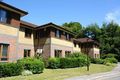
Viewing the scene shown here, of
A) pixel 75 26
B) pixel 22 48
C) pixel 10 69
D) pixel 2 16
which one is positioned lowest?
pixel 10 69

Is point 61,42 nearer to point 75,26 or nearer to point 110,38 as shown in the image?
point 110,38

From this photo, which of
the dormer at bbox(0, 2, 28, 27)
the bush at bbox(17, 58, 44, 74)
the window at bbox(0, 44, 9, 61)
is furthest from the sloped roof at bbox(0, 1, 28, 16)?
the bush at bbox(17, 58, 44, 74)

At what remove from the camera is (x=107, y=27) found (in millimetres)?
77062

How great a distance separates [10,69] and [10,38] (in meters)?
4.79

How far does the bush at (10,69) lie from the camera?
18.7 meters

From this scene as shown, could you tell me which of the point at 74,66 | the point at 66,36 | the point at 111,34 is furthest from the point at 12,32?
the point at 111,34

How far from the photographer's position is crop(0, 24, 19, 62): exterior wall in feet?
72.5

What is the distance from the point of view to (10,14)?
76.4 ft

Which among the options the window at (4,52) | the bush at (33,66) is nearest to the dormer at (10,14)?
the window at (4,52)

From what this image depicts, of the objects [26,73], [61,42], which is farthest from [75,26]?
[26,73]

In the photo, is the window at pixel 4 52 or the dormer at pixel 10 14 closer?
the window at pixel 4 52

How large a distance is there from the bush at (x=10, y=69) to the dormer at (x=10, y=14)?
5.47 metres

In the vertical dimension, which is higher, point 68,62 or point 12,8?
point 12,8

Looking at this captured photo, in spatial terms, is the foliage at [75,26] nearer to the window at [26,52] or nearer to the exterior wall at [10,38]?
the window at [26,52]
